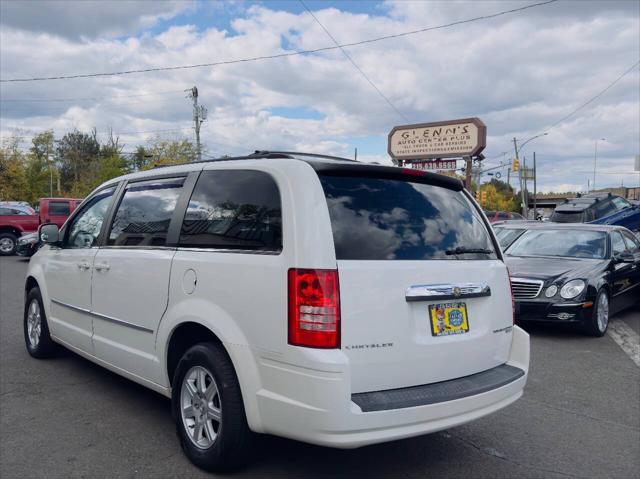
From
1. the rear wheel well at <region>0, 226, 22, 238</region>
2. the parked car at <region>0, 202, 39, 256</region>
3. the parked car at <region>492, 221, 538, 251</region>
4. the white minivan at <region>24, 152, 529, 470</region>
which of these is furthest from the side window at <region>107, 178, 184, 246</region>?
the rear wheel well at <region>0, 226, 22, 238</region>

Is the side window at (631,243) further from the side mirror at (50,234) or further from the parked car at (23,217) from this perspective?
the parked car at (23,217)

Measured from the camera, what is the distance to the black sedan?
7.35m

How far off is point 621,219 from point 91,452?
17022mm

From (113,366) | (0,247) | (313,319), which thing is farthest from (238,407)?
(0,247)

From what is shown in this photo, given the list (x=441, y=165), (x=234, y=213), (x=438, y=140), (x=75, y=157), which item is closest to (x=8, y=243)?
(x=234, y=213)

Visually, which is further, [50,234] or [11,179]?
[11,179]

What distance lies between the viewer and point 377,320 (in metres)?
3.00

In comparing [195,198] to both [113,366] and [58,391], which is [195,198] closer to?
[113,366]

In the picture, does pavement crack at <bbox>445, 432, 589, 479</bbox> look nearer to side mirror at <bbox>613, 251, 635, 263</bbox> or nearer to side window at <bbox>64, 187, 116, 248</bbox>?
side window at <bbox>64, 187, 116, 248</bbox>

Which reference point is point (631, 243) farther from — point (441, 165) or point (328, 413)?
point (441, 165)

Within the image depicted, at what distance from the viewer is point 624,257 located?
871 cm

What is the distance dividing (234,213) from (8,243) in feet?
62.9

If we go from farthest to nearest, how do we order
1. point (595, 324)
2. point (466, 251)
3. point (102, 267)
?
point (595, 324), point (102, 267), point (466, 251)

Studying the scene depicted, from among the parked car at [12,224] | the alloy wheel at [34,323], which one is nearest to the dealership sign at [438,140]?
the parked car at [12,224]
